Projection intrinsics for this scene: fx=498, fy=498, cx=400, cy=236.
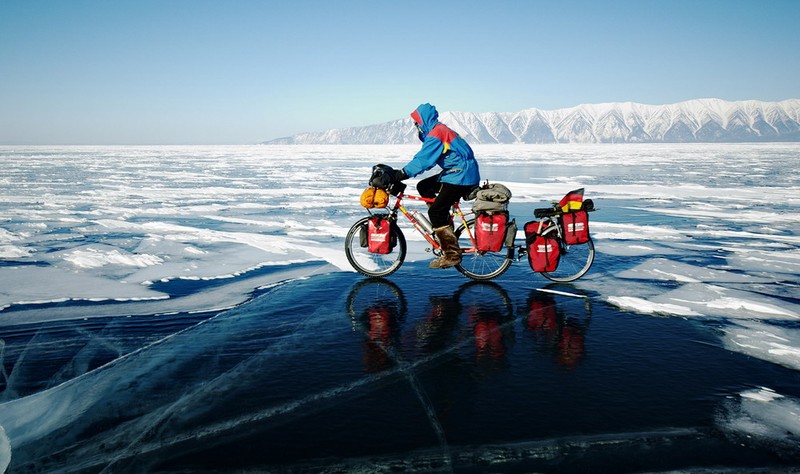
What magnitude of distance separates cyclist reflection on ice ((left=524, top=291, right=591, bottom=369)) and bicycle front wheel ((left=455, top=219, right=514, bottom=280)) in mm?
856

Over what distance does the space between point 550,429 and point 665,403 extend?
883mm

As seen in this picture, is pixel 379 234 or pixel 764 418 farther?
pixel 379 234

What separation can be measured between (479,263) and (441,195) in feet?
3.68

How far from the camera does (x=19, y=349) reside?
405 centimetres

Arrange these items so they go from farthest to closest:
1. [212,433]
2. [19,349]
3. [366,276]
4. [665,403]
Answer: [366,276], [19,349], [665,403], [212,433]

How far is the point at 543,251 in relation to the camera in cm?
608

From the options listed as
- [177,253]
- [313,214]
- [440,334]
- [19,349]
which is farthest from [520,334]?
[313,214]

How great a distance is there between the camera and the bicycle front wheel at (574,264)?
20.8 ft

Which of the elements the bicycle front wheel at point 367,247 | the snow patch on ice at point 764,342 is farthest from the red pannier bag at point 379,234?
the snow patch on ice at point 764,342

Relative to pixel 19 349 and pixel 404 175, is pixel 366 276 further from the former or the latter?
pixel 19 349

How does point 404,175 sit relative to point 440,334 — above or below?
above

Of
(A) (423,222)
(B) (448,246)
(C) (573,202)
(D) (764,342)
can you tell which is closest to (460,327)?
(B) (448,246)

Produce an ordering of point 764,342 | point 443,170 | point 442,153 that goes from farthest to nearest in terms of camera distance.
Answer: point 443,170 → point 442,153 → point 764,342

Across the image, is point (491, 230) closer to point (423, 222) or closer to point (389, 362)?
point (423, 222)
